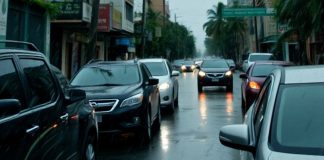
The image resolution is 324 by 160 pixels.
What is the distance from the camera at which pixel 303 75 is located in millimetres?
4301

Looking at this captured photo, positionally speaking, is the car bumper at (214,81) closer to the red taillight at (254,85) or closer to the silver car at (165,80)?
the silver car at (165,80)

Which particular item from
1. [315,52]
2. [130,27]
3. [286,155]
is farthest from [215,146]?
[315,52]

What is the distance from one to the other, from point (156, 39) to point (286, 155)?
58532 mm

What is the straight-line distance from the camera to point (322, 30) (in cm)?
2058

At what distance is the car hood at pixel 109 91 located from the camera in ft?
30.6

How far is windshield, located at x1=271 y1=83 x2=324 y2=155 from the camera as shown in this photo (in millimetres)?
3479

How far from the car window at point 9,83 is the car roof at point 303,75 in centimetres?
220

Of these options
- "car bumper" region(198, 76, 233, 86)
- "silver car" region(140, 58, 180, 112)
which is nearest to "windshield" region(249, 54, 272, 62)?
"car bumper" region(198, 76, 233, 86)

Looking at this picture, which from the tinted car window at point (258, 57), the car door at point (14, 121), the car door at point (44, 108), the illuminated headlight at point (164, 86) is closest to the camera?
the car door at point (14, 121)

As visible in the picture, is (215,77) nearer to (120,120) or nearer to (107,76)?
(107,76)

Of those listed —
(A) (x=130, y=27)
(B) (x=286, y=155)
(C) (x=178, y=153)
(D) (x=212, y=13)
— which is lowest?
(C) (x=178, y=153)

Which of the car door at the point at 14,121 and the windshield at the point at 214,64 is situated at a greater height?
the windshield at the point at 214,64

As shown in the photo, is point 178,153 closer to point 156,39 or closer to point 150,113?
point 150,113

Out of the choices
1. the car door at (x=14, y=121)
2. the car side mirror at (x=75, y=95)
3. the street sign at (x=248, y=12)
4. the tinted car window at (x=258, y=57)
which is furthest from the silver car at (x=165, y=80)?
the street sign at (x=248, y=12)
